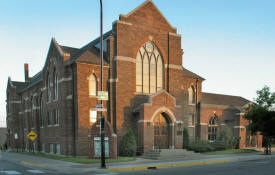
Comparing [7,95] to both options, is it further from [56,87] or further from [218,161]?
[218,161]

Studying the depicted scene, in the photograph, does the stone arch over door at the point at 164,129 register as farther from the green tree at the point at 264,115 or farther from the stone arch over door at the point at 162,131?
the green tree at the point at 264,115

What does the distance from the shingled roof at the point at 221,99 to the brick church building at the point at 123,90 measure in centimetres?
506

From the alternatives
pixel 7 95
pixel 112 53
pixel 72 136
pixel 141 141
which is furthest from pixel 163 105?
pixel 7 95

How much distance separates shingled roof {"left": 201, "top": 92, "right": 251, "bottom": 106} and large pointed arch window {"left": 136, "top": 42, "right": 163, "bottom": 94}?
9.52m

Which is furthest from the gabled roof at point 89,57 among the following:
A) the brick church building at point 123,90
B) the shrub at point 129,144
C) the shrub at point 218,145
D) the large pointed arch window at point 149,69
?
the shrub at point 218,145

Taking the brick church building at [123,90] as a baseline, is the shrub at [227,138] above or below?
below

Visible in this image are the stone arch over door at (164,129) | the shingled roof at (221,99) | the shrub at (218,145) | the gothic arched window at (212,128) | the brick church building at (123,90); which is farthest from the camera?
the shingled roof at (221,99)

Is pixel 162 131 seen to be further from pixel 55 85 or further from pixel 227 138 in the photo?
pixel 55 85

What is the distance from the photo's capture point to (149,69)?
94.8ft

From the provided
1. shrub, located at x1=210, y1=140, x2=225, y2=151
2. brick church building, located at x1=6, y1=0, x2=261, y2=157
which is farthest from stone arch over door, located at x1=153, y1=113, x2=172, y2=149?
shrub, located at x1=210, y1=140, x2=225, y2=151

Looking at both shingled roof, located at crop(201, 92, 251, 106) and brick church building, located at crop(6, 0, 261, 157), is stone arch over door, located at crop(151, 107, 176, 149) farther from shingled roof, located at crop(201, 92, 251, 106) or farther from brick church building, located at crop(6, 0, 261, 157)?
shingled roof, located at crop(201, 92, 251, 106)

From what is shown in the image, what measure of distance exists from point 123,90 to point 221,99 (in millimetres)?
18407

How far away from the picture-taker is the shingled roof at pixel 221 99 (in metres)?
37.4

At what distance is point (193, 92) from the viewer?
115 ft
